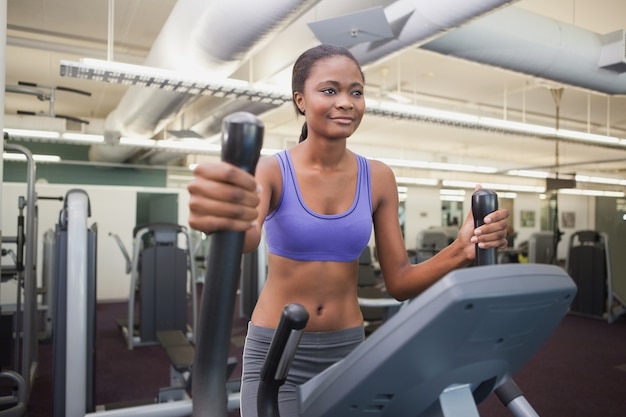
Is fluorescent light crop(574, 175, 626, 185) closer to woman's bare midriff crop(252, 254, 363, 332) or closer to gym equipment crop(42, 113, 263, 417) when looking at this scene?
woman's bare midriff crop(252, 254, 363, 332)

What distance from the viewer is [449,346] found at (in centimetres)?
58

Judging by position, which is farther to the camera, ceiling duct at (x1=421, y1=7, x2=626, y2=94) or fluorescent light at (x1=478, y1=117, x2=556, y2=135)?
fluorescent light at (x1=478, y1=117, x2=556, y2=135)

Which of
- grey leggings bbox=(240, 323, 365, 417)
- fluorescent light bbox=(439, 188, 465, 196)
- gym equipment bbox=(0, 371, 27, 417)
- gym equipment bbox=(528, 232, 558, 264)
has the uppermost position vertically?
fluorescent light bbox=(439, 188, 465, 196)

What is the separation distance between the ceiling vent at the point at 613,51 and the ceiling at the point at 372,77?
32cm

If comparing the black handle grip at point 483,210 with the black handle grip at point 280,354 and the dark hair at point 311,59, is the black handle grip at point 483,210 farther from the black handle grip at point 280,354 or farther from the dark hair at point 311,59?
the black handle grip at point 280,354

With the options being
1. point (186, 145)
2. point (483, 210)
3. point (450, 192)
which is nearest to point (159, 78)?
point (483, 210)

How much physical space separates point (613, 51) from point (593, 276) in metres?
3.60

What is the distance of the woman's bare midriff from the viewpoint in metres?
1.04

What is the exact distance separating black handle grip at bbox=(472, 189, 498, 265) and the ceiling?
30.4 inches

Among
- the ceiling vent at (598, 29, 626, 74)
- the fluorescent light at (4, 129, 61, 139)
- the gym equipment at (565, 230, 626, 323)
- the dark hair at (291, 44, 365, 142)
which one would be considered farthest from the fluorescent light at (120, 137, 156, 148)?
the dark hair at (291, 44, 365, 142)

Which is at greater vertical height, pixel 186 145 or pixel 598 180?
pixel 186 145

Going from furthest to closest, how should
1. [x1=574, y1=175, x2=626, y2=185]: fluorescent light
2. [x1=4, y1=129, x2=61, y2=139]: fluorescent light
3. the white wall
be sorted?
1. [x1=574, y1=175, x2=626, y2=185]: fluorescent light
2. the white wall
3. [x1=4, y1=129, x2=61, y2=139]: fluorescent light

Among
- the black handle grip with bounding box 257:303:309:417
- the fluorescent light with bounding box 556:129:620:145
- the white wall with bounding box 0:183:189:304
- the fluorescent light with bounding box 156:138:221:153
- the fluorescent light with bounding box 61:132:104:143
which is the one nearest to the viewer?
the black handle grip with bounding box 257:303:309:417

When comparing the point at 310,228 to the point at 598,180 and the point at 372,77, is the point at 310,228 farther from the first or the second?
the point at 598,180
